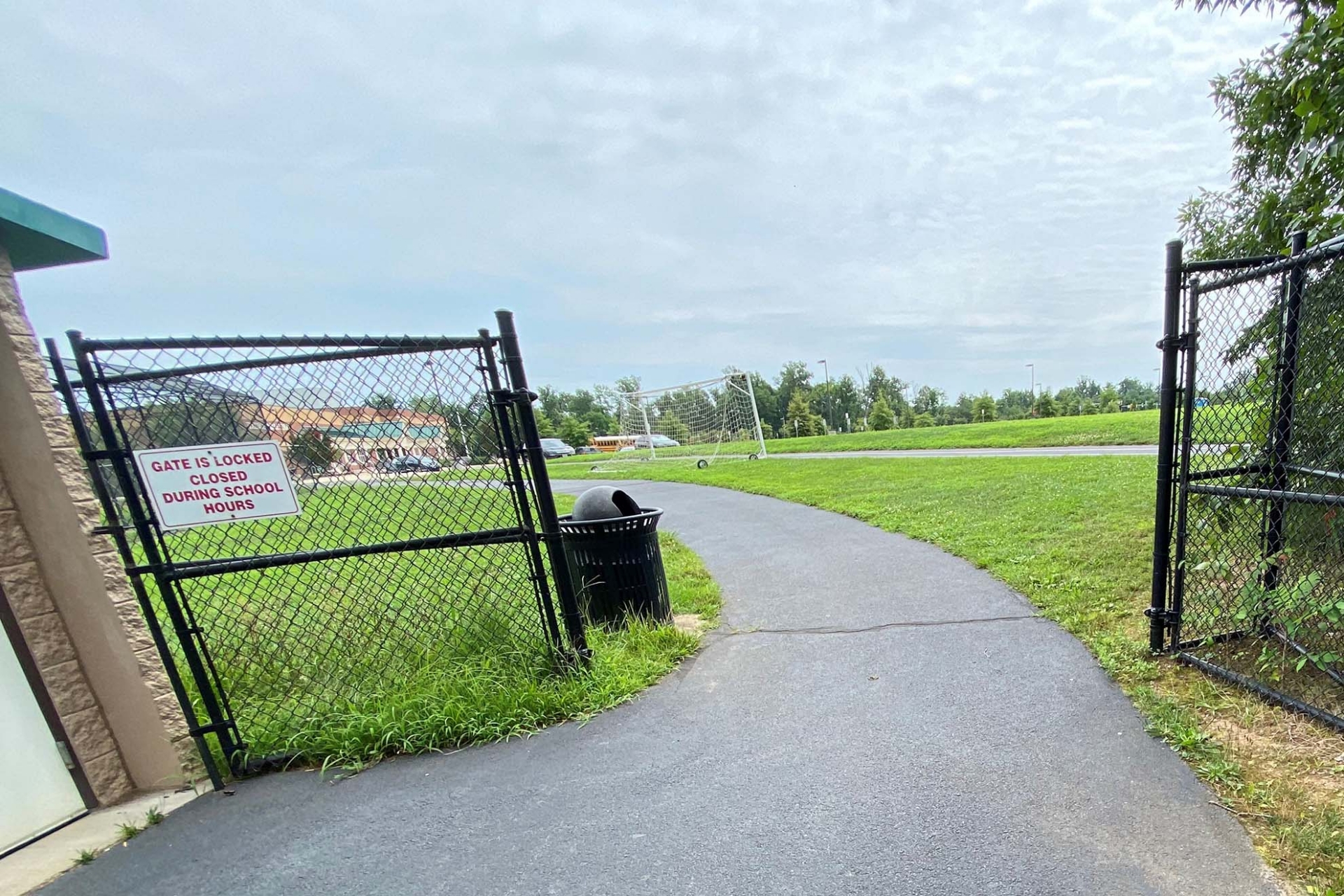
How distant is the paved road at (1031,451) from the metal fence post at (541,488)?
13.2m

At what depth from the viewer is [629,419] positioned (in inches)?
915

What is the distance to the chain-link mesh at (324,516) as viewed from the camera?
2.34 m

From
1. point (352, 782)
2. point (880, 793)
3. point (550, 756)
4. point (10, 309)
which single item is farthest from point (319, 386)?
point (880, 793)

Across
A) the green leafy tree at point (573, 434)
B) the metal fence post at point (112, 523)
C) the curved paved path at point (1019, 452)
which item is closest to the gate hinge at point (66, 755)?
the metal fence post at point (112, 523)

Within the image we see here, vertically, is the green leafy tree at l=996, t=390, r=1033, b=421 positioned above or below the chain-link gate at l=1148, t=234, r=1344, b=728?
below

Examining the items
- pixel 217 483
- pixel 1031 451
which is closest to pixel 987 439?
pixel 1031 451

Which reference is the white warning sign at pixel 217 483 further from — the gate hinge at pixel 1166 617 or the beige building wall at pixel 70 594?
the gate hinge at pixel 1166 617

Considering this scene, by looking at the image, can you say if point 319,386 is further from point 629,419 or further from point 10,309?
point 629,419

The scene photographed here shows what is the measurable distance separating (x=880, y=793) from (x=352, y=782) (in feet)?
7.84

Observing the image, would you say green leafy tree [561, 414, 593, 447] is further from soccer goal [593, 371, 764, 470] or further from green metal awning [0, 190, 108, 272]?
green metal awning [0, 190, 108, 272]

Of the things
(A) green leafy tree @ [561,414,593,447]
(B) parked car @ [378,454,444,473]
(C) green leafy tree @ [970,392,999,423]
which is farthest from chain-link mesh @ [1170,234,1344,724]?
(C) green leafy tree @ [970,392,999,423]

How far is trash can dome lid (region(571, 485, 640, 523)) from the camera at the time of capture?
3.88 m

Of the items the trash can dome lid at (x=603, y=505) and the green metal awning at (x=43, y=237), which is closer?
the green metal awning at (x=43, y=237)

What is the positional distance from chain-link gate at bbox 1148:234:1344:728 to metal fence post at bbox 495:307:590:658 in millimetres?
3112
